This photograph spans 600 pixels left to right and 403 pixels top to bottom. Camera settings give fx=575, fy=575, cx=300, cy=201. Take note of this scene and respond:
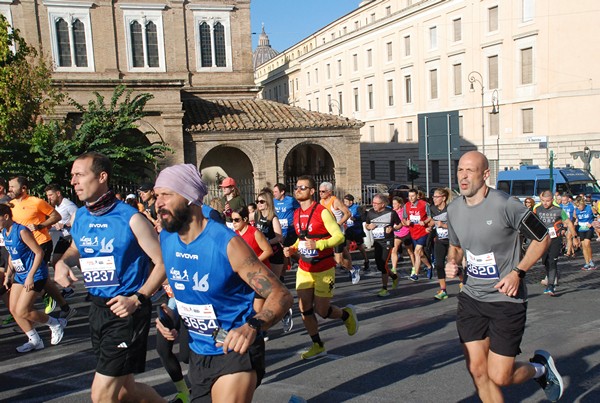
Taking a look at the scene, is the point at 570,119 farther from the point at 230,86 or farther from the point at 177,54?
the point at 177,54

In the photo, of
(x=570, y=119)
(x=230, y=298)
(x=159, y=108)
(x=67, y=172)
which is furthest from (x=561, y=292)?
(x=570, y=119)

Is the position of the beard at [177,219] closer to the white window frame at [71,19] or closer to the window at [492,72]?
the white window frame at [71,19]

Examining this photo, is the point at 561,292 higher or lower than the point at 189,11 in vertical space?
lower

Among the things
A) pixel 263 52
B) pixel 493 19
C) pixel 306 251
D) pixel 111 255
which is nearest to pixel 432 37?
pixel 493 19

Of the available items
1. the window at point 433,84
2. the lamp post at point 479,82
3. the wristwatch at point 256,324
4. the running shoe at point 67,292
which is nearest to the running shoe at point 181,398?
the wristwatch at point 256,324

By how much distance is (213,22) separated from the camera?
95.1 feet

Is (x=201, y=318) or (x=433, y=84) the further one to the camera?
(x=433, y=84)

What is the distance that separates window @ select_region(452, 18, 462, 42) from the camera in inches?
1734

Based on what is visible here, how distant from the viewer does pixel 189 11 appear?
93.5ft

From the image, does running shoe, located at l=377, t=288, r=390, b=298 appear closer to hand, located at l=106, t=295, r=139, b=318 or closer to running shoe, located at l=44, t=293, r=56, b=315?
running shoe, located at l=44, t=293, r=56, b=315

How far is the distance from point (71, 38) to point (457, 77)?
2918 centimetres

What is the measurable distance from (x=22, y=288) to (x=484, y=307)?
5.87 m

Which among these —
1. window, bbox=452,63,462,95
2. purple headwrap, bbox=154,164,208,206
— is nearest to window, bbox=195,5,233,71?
window, bbox=452,63,462,95

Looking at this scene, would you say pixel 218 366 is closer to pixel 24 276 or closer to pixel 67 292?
pixel 24 276
